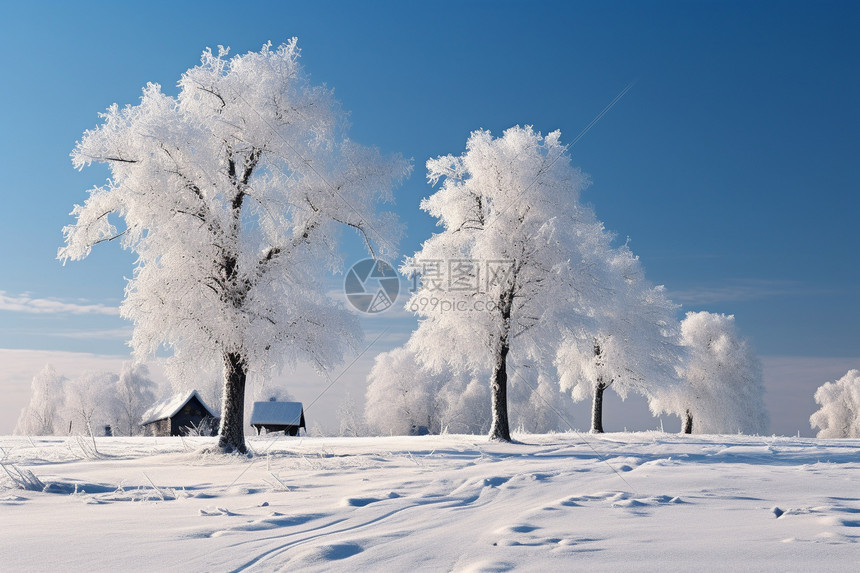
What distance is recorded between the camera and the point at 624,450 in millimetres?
14312

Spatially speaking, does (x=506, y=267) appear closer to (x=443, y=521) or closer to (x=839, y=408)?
(x=443, y=521)

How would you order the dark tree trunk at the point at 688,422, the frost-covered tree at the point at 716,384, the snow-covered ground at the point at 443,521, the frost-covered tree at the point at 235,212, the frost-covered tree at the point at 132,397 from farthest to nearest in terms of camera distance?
the frost-covered tree at the point at 132,397 < the dark tree trunk at the point at 688,422 < the frost-covered tree at the point at 716,384 < the frost-covered tree at the point at 235,212 < the snow-covered ground at the point at 443,521

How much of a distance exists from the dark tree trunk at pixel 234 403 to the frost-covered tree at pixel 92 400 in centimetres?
5351

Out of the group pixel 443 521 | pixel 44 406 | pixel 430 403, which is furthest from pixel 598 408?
pixel 44 406

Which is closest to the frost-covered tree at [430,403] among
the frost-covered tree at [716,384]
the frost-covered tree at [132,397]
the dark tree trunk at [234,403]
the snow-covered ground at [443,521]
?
the frost-covered tree at [716,384]

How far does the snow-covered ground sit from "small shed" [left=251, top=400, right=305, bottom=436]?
4370 cm

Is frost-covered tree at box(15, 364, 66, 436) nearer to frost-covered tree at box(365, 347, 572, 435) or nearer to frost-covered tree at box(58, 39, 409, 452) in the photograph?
frost-covered tree at box(365, 347, 572, 435)

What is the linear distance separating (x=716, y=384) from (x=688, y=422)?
2973mm

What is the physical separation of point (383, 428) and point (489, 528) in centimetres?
5762

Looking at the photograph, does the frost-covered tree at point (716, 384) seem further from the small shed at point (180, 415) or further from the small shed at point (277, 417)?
the small shed at point (180, 415)

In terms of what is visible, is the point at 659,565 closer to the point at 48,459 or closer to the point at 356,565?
the point at 356,565

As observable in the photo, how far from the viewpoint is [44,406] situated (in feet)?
205

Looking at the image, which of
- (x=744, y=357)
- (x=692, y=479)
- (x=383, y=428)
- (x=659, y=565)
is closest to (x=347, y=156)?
(x=692, y=479)

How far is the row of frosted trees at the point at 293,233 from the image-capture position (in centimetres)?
1412
